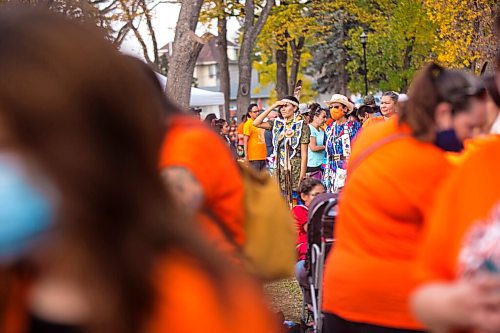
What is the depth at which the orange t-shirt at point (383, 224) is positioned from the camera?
348 cm

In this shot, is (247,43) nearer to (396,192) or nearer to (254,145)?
(254,145)

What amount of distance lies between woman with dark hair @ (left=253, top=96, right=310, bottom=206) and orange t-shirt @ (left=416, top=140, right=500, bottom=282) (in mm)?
10348

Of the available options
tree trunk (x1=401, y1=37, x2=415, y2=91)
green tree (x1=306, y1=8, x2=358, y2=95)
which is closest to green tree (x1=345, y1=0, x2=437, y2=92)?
→ tree trunk (x1=401, y1=37, x2=415, y2=91)

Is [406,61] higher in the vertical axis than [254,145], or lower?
lower

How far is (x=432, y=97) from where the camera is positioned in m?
3.57

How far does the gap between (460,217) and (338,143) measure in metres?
10.4

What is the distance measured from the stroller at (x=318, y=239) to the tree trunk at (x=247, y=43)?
21999 millimetres

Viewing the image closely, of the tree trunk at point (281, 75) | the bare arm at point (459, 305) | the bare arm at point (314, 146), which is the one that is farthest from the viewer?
the tree trunk at point (281, 75)

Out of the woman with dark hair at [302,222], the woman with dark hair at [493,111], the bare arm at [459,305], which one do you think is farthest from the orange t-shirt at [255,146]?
the bare arm at [459,305]

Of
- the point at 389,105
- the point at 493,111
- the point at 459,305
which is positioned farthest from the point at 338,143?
the point at 459,305

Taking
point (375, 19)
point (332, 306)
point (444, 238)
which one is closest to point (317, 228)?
point (332, 306)

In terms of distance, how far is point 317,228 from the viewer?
609 centimetres

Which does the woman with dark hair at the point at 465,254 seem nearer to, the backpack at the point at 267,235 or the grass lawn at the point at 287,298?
the backpack at the point at 267,235

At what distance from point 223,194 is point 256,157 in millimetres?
14129
